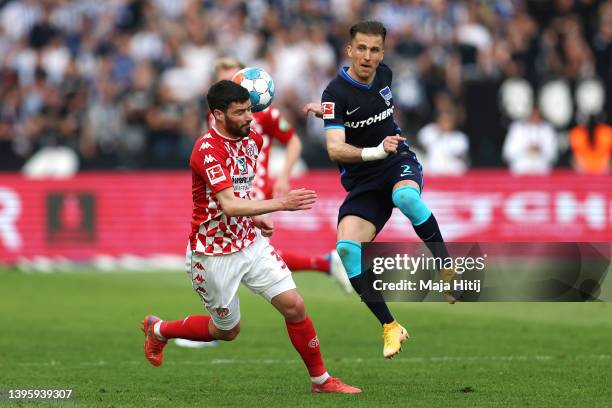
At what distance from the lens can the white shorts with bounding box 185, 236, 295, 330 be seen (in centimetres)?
862

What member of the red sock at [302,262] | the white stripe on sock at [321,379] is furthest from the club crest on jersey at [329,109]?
the red sock at [302,262]

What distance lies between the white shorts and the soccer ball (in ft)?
3.73

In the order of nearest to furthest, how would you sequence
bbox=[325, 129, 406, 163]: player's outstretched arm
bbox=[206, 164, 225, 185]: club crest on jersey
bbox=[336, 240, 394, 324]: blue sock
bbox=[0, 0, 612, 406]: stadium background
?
bbox=[206, 164, 225, 185]: club crest on jersey, bbox=[325, 129, 406, 163]: player's outstretched arm, bbox=[336, 240, 394, 324]: blue sock, bbox=[0, 0, 612, 406]: stadium background

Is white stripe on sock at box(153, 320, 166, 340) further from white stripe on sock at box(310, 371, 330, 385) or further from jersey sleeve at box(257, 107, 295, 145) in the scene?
jersey sleeve at box(257, 107, 295, 145)

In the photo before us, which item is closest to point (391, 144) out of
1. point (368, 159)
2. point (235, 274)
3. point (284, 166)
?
point (368, 159)

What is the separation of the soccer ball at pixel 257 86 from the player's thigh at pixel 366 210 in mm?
1003

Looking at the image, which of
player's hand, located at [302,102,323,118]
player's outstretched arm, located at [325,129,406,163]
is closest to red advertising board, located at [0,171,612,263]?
player's hand, located at [302,102,323,118]

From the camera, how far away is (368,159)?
30.1ft

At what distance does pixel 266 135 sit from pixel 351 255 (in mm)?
3101

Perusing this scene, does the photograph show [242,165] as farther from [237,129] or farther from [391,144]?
[391,144]

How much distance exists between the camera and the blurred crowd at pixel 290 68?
68.1ft

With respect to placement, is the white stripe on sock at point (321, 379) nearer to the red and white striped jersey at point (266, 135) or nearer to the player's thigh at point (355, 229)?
the player's thigh at point (355, 229)

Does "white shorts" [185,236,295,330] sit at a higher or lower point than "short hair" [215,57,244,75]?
lower

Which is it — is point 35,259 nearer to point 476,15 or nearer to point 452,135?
point 452,135
